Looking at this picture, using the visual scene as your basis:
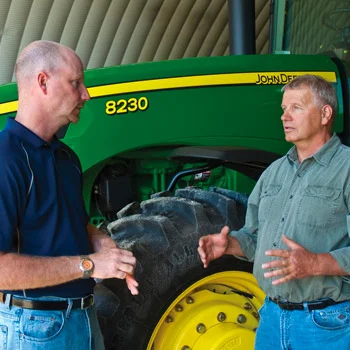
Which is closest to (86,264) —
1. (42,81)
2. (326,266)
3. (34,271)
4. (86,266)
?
(86,266)

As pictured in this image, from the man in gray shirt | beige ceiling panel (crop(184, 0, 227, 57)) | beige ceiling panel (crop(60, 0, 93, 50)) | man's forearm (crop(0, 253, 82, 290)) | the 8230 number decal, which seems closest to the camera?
man's forearm (crop(0, 253, 82, 290))

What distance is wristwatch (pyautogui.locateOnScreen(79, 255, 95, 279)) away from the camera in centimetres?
179

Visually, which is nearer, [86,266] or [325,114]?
[86,266]

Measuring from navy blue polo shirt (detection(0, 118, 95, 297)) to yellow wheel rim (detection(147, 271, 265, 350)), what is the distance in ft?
3.09

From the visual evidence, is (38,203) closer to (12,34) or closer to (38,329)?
(38,329)

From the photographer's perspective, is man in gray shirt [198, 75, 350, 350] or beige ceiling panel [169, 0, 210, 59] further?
beige ceiling panel [169, 0, 210, 59]

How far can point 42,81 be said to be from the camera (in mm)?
1878

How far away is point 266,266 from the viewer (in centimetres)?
193

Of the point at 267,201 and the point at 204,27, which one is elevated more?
the point at 204,27

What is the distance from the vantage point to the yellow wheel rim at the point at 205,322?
286 centimetres

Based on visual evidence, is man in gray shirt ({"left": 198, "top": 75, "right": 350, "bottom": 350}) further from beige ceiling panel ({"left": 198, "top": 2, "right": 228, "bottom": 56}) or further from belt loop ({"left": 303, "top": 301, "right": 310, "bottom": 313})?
beige ceiling panel ({"left": 198, "top": 2, "right": 228, "bottom": 56})

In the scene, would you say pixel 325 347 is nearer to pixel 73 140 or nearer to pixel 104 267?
pixel 104 267

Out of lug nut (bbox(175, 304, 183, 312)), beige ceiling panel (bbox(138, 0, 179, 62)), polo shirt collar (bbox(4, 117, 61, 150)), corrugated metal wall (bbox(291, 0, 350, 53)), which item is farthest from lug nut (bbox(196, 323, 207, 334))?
beige ceiling panel (bbox(138, 0, 179, 62))

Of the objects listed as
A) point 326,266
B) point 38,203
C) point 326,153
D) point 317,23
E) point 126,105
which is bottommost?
point 326,266
